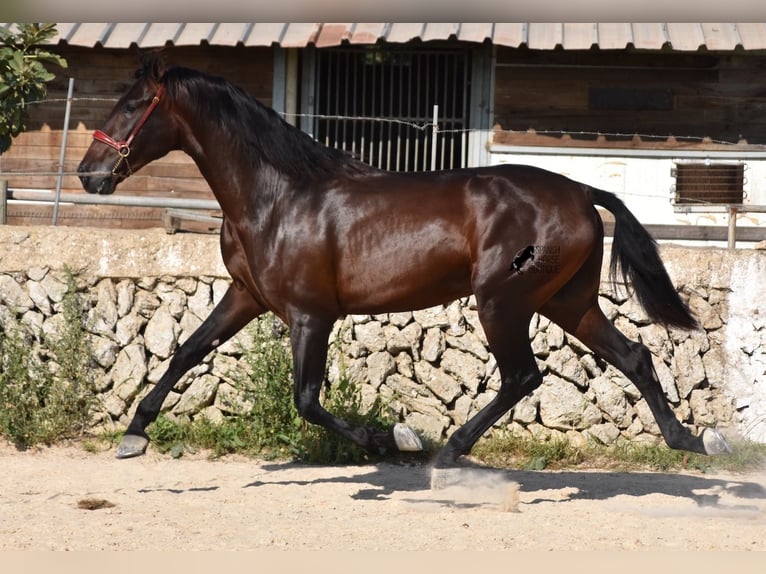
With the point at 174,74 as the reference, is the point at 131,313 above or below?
below

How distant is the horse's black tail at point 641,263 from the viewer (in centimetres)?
638

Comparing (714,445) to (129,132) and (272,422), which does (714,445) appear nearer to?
(272,422)

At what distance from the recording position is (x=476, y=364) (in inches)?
309

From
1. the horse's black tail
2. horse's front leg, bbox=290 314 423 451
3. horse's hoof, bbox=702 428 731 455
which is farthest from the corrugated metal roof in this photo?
horse's hoof, bbox=702 428 731 455

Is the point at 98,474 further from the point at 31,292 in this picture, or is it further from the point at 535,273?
the point at 535,273

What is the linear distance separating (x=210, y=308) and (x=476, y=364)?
1976mm

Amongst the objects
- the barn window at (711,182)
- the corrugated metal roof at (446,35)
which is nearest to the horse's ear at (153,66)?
the corrugated metal roof at (446,35)

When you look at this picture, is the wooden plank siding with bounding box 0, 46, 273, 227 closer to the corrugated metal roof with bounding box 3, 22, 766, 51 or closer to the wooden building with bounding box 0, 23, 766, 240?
the wooden building with bounding box 0, 23, 766, 240

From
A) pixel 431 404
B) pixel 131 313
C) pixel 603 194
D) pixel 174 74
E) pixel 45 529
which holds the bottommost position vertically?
pixel 45 529

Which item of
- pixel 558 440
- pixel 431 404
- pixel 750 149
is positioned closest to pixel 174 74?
pixel 431 404

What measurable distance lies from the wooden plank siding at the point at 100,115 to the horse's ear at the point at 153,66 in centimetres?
558

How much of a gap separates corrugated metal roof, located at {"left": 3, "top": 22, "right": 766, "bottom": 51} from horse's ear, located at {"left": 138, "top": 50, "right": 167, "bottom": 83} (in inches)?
184

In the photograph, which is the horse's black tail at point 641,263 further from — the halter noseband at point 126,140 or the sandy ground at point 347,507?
the halter noseband at point 126,140

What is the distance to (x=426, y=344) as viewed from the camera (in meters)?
7.87
